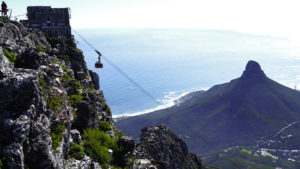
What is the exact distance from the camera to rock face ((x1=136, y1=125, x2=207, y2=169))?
49125 mm

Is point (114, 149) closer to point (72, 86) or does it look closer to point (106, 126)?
point (106, 126)

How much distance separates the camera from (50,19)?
47.5m

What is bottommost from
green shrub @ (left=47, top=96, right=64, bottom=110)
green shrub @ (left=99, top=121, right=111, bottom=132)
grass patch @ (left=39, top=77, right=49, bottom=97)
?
green shrub @ (left=99, top=121, right=111, bottom=132)

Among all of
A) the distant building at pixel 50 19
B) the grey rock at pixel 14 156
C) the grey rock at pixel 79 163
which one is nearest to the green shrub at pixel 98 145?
the grey rock at pixel 79 163

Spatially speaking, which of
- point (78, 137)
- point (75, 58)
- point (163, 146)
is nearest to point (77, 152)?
point (78, 137)

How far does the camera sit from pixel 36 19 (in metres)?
46.7

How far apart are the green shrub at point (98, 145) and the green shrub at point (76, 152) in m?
1.30

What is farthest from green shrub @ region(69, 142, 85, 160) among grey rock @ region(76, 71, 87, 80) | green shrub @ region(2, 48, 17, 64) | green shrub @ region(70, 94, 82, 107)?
grey rock @ region(76, 71, 87, 80)

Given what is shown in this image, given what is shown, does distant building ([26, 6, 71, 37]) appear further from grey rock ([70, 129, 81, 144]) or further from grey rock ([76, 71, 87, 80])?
grey rock ([70, 129, 81, 144])

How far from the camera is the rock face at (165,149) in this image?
4912cm

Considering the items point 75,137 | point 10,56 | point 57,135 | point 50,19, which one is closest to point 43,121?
point 57,135

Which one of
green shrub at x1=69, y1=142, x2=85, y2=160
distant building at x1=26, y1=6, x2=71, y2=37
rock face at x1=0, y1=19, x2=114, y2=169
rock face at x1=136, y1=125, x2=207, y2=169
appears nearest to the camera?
rock face at x1=0, y1=19, x2=114, y2=169

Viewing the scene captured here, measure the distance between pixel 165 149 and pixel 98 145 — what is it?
1498 inches

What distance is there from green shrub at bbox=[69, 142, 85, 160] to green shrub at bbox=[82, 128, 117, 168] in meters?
1.30
